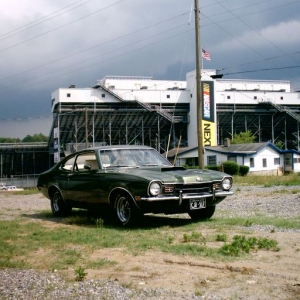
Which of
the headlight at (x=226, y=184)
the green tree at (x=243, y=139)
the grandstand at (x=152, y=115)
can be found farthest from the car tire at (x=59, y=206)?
the green tree at (x=243, y=139)

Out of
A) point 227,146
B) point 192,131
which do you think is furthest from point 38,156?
point 227,146

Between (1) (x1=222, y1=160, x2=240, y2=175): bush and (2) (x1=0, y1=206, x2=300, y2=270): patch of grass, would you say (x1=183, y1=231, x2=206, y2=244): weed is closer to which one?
(2) (x1=0, y1=206, x2=300, y2=270): patch of grass

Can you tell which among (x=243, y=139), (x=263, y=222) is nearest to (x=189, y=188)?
(x=263, y=222)

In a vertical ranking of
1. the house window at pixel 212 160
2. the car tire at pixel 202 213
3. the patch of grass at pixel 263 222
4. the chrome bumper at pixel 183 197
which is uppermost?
the house window at pixel 212 160

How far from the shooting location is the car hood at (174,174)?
381 inches

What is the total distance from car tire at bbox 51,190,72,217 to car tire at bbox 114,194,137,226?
2535 millimetres

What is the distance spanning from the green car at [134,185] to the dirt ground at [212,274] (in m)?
2.38

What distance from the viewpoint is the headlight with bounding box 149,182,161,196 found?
9438mm

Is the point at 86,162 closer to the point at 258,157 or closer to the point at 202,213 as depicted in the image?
the point at 202,213

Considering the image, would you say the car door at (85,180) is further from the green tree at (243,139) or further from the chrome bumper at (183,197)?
the green tree at (243,139)

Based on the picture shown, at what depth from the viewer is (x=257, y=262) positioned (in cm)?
635

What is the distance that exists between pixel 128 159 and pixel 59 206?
2697 mm

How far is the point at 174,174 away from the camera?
995 cm

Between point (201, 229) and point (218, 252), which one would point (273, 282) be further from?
point (201, 229)
